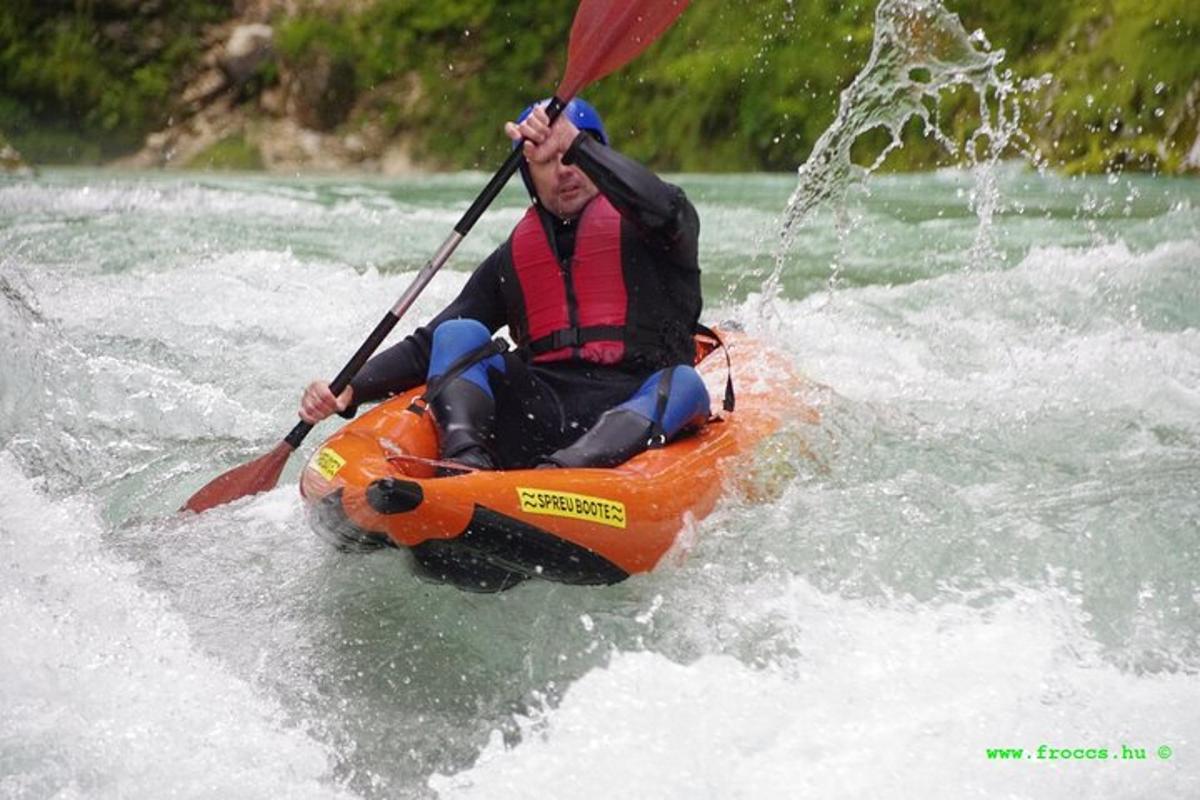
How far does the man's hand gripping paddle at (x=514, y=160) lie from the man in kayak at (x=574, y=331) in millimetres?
53

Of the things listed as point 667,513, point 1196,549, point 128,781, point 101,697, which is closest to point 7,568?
point 101,697

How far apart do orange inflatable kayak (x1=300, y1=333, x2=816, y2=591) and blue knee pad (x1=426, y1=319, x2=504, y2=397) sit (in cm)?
14

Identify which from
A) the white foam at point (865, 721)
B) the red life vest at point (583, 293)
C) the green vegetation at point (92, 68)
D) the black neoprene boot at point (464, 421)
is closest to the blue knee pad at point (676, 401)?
the red life vest at point (583, 293)

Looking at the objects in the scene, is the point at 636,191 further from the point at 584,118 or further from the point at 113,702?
the point at 113,702

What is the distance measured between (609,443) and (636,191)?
61cm

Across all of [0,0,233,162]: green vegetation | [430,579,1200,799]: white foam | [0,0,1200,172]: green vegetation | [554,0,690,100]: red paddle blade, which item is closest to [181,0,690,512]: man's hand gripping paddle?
[554,0,690,100]: red paddle blade

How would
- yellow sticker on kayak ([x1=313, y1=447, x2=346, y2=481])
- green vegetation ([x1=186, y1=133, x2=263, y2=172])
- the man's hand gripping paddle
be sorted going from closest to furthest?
yellow sticker on kayak ([x1=313, y1=447, x2=346, y2=481]) → the man's hand gripping paddle → green vegetation ([x1=186, y1=133, x2=263, y2=172])

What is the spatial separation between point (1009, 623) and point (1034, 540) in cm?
47

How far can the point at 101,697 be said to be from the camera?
9.46 feet

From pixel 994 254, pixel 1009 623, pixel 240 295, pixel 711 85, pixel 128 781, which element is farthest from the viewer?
pixel 711 85

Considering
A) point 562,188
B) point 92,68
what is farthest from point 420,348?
point 92,68

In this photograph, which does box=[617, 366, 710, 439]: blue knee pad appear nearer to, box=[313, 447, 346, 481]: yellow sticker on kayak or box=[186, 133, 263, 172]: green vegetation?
box=[313, 447, 346, 481]: yellow sticker on kayak

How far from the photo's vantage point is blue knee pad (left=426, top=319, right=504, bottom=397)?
3521 mm

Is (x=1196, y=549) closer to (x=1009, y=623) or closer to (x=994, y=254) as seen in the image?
(x=1009, y=623)
